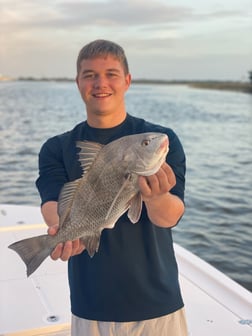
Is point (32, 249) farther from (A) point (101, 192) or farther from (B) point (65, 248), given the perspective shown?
(A) point (101, 192)

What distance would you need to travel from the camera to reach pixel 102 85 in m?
2.67

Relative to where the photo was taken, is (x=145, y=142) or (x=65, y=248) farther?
(x=65, y=248)

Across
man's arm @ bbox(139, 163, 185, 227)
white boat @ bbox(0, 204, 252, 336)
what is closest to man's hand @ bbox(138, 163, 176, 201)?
man's arm @ bbox(139, 163, 185, 227)

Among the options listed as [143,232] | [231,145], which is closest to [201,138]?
[231,145]

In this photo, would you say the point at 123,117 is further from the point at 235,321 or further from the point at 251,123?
the point at 251,123

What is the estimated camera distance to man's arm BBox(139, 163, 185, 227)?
228 cm

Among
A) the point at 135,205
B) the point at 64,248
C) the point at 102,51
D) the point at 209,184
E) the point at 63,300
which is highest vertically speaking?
the point at 102,51

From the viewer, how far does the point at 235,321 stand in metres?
4.14

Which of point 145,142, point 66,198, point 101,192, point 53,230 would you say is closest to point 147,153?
point 145,142

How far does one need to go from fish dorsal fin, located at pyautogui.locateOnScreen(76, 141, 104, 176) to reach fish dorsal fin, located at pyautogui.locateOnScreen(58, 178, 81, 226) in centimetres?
10

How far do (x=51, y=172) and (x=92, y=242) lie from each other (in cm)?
58

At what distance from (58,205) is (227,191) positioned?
37.4 ft

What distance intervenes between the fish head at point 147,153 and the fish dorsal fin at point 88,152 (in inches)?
8.1

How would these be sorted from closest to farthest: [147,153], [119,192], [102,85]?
[147,153], [119,192], [102,85]
